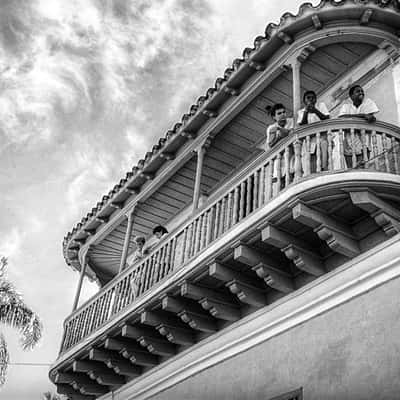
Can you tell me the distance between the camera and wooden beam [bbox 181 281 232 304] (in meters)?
9.43

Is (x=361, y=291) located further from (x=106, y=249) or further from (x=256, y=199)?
(x=106, y=249)

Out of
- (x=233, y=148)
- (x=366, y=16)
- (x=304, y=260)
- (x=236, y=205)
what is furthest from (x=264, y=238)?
(x=233, y=148)

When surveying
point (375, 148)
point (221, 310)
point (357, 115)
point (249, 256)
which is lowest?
point (221, 310)

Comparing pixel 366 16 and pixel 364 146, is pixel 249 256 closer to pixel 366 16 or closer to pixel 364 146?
pixel 364 146

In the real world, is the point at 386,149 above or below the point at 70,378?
above

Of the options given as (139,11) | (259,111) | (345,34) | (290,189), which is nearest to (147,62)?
(139,11)

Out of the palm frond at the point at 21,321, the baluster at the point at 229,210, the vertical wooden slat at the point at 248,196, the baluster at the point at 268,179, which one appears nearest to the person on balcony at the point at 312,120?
the baluster at the point at 268,179

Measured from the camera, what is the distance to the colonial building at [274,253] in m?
7.70

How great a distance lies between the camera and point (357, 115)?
8.55 metres

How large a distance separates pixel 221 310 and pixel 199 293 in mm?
411

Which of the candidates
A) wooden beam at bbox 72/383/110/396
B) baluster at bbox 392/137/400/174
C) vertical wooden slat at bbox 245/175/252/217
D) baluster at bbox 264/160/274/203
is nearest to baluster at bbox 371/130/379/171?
baluster at bbox 392/137/400/174

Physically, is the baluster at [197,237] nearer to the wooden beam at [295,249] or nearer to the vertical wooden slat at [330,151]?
the wooden beam at [295,249]

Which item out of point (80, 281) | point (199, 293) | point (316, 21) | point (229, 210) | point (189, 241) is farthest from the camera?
point (80, 281)

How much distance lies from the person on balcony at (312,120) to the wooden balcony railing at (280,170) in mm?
12
